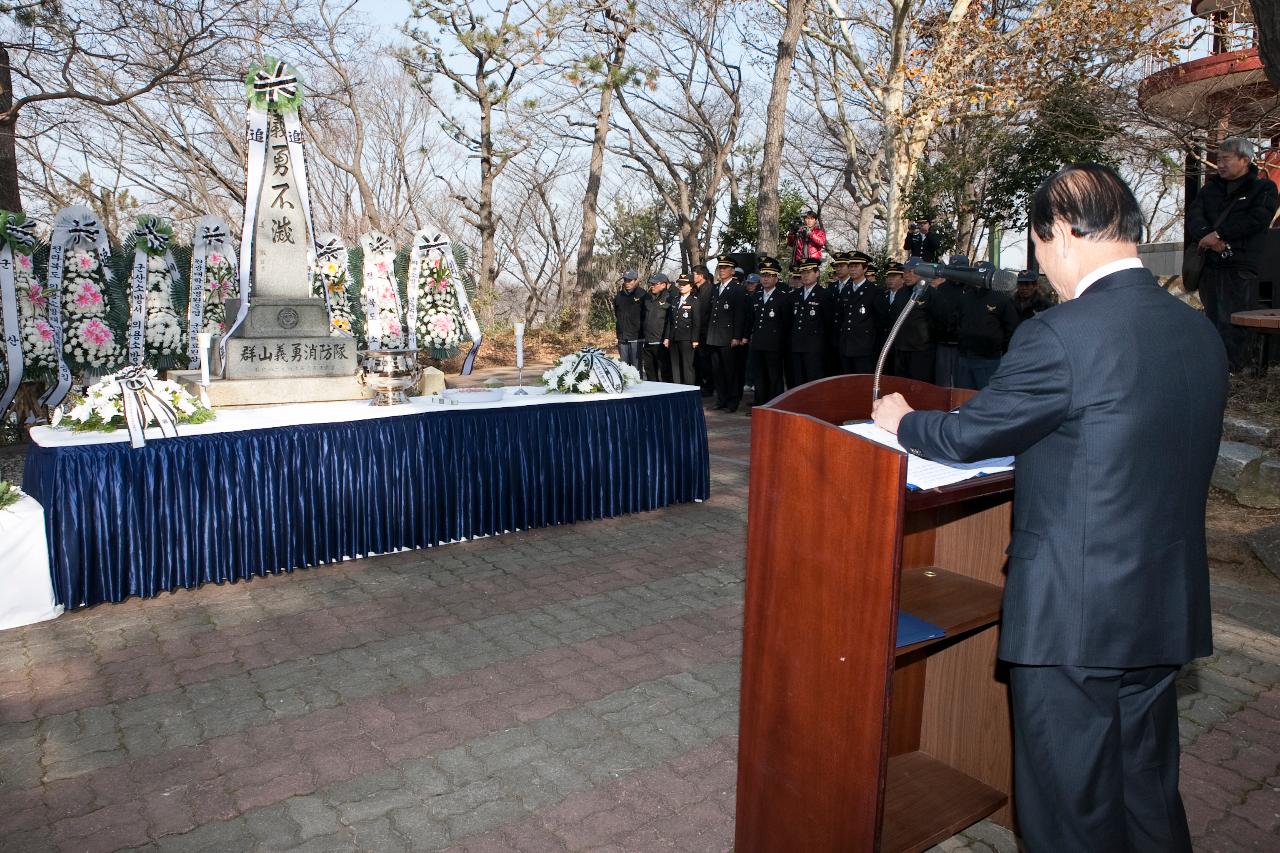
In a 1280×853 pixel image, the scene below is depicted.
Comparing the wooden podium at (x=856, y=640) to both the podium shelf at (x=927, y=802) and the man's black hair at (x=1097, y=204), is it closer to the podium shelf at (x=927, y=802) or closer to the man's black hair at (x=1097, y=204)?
the podium shelf at (x=927, y=802)

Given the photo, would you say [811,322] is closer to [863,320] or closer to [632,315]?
[863,320]

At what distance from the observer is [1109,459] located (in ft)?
5.70

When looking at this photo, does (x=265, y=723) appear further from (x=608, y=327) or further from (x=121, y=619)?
(x=608, y=327)

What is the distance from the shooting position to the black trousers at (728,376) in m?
11.4

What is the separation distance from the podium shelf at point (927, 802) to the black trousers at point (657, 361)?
35.5 feet

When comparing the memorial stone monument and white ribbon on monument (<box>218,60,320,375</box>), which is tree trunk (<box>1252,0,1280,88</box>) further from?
white ribbon on monument (<box>218,60,320,375</box>)

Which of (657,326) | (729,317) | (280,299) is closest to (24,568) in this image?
(280,299)

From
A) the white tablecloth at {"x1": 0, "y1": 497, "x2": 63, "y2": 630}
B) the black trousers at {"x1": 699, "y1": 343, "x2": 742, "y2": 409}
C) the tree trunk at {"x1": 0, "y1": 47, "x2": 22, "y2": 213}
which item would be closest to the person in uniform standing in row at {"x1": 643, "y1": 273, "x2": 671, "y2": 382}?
the black trousers at {"x1": 699, "y1": 343, "x2": 742, "y2": 409}

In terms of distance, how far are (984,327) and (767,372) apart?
111 inches

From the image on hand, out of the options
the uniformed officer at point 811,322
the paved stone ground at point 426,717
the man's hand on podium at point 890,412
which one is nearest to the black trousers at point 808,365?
the uniformed officer at point 811,322

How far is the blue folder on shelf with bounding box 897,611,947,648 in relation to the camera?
6.84ft

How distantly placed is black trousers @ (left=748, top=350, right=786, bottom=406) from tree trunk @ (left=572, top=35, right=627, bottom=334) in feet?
32.7

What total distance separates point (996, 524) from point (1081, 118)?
1231 centimetres

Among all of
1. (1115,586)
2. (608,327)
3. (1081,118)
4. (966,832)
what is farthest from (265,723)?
(608,327)
